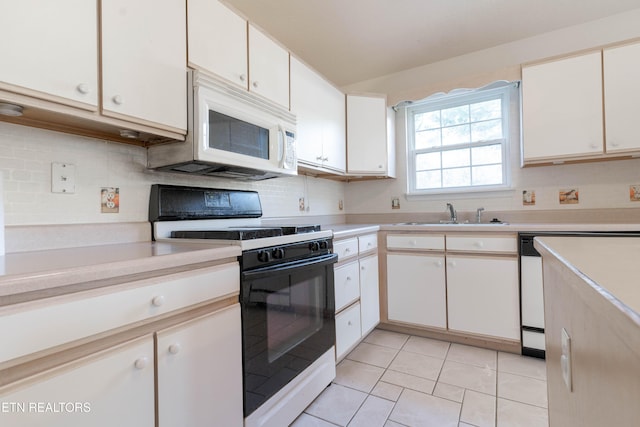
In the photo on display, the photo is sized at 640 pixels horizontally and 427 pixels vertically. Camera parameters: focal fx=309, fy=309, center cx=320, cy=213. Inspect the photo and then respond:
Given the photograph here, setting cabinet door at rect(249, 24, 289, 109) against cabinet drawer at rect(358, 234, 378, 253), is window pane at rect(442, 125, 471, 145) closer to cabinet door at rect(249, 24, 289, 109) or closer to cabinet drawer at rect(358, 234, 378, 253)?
cabinet drawer at rect(358, 234, 378, 253)

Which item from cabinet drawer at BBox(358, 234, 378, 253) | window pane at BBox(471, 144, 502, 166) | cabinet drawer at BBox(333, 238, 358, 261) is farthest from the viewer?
window pane at BBox(471, 144, 502, 166)

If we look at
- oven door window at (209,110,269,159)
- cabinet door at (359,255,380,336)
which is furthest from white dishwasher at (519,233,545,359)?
oven door window at (209,110,269,159)

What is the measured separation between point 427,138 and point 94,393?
3101mm

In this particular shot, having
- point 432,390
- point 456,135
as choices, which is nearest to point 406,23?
point 456,135

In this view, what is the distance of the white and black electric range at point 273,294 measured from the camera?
4.21 feet

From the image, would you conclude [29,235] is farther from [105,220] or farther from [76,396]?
[76,396]

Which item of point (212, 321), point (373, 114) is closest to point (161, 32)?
point (212, 321)

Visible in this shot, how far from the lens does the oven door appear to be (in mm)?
1270

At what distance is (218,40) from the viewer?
1548 millimetres

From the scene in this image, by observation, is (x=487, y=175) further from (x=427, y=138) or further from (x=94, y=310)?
(x=94, y=310)

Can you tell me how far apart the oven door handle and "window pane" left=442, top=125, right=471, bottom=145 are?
191 centimetres

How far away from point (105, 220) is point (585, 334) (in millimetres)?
1680

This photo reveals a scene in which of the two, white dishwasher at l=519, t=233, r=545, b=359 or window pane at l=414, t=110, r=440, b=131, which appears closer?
white dishwasher at l=519, t=233, r=545, b=359

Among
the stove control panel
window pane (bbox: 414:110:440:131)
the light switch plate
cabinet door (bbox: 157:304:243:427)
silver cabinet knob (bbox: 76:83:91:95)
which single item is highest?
window pane (bbox: 414:110:440:131)
